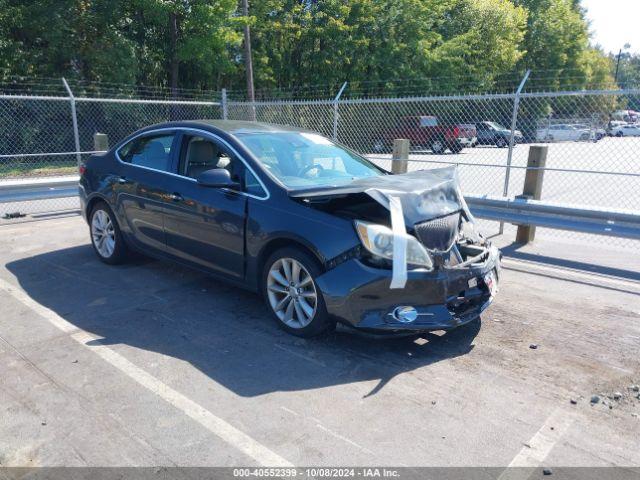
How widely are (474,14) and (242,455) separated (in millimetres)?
35139

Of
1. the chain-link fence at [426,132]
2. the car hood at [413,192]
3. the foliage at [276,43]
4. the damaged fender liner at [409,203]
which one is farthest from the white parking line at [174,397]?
the foliage at [276,43]

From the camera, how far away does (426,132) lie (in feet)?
59.3

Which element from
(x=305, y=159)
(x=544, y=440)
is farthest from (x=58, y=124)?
(x=544, y=440)

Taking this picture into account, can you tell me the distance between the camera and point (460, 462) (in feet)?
9.34

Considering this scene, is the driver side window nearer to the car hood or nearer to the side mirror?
the side mirror

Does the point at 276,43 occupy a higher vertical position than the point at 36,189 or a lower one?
higher

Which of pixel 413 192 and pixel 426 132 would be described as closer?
pixel 413 192

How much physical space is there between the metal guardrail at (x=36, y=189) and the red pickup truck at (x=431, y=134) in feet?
33.5

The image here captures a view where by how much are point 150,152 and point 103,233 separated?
1.28 meters

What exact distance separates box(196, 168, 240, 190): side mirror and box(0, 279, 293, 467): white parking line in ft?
5.18

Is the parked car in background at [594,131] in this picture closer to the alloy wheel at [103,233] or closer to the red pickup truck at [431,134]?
the red pickup truck at [431,134]

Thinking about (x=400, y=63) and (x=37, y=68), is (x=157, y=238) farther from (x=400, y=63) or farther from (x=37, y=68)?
(x=400, y=63)

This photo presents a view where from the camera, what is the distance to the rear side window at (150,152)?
5.54 metres

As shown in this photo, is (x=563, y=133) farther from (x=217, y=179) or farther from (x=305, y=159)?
(x=217, y=179)
